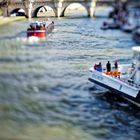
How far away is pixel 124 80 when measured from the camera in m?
7.82

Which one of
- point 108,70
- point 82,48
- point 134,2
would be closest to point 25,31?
point 82,48

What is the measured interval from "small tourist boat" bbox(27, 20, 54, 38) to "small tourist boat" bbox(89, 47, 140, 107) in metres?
7.97

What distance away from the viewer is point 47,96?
7.11 meters

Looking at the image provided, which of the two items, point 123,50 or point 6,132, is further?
point 123,50

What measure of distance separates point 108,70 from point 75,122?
2625 mm

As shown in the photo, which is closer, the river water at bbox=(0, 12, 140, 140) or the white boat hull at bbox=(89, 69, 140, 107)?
the river water at bbox=(0, 12, 140, 140)

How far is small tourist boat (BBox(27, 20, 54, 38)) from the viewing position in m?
16.4

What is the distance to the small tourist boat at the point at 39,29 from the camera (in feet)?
53.8

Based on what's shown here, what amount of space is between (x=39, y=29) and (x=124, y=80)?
9321 millimetres

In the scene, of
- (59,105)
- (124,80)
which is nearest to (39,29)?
(124,80)

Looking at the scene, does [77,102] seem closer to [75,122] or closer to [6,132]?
[75,122]

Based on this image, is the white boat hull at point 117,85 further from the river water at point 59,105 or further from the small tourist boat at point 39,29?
the small tourist boat at point 39,29

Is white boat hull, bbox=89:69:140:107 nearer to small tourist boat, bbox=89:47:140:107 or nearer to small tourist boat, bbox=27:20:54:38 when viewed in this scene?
small tourist boat, bbox=89:47:140:107

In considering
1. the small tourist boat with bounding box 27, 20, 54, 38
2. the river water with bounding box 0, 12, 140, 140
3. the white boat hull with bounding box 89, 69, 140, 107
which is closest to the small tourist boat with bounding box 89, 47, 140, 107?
the white boat hull with bounding box 89, 69, 140, 107
